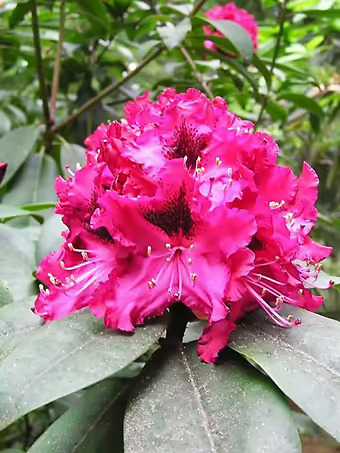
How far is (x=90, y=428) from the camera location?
0.57 m

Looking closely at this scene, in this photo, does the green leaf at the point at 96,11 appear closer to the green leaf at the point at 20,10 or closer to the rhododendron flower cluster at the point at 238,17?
the green leaf at the point at 20,10

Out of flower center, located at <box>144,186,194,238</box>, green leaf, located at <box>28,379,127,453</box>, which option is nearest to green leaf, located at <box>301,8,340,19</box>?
flower center, located at <box>144,186,194,238</box>

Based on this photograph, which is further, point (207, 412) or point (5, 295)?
point (5, 295)

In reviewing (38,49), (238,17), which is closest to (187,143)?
(38,49)

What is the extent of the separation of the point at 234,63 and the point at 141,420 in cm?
98

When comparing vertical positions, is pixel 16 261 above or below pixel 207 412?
below

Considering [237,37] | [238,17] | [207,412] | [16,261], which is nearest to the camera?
[207,412]

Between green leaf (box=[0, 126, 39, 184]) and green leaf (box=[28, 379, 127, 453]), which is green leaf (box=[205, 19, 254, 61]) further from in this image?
green leaf (box=[28, 379, 127, 453])

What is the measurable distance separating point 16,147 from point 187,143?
2.43 ft

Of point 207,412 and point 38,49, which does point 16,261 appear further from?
point 38,49

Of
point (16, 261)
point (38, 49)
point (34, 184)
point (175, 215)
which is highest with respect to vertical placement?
point (175, 215)

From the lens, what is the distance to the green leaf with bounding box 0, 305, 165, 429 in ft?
1.36

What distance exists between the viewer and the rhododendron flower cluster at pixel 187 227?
0.52m

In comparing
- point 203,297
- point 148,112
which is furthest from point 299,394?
point 148,112
